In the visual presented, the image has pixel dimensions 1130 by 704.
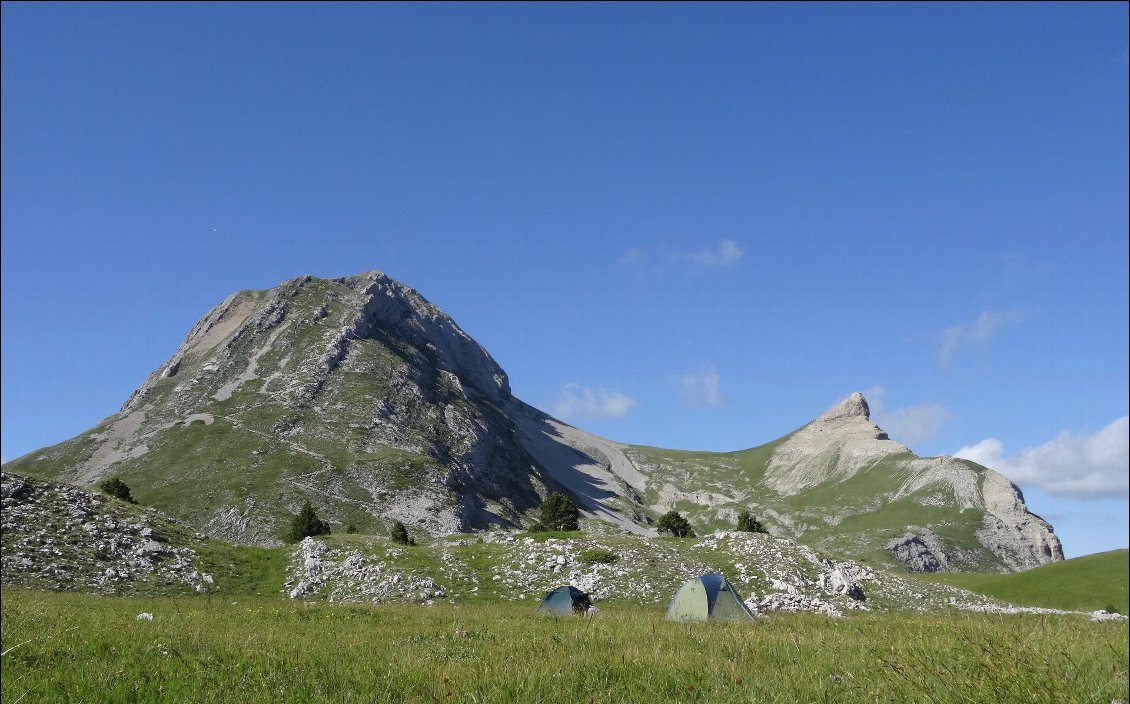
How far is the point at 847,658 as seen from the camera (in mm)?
9445

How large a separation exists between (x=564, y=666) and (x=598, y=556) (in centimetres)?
3377

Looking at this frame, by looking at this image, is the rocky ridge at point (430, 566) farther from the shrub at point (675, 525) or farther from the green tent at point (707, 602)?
the shrub at point (675, 525)

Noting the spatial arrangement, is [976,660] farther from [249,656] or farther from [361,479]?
[361,479]

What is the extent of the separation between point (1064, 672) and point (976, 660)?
3.10 ft

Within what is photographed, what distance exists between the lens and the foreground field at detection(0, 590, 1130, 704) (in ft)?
24.2

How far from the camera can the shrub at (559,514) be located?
82688mm

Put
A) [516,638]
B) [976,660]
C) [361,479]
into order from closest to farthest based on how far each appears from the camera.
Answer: [976,660]
[516,638]
[361,479]

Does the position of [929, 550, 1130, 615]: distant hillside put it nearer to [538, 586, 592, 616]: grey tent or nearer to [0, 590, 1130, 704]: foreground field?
[538, 586, 592, 616]: grey tent

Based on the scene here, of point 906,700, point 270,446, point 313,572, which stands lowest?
point 313,572

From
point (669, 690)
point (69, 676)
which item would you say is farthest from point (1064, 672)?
point (69, 676)

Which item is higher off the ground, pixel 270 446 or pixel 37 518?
pixel 270 446

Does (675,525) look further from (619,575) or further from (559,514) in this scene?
(619,575)

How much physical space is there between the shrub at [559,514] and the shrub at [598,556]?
39573 millimetres

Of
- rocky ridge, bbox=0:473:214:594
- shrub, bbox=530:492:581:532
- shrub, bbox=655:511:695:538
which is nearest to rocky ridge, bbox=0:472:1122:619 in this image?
rocky ridge, bbox=0:473:214:594
